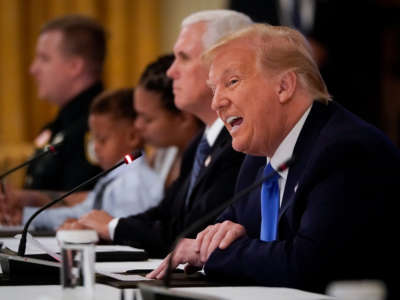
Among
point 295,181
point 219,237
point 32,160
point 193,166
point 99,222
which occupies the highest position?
point 295,181

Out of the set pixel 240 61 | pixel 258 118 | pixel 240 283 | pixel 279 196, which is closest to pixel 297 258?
pixel 240 283

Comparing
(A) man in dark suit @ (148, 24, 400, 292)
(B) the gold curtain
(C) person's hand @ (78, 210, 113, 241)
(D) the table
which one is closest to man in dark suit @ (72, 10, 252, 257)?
(C) person's hand @ (78, 210, 113, 241)

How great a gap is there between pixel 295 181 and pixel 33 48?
5326 mm

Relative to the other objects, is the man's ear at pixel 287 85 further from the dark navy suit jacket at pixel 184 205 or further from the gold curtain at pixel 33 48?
the gold curtain at pixel 33 48

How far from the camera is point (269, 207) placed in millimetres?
2270

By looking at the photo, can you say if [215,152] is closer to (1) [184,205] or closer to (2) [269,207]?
(1) [184,205]

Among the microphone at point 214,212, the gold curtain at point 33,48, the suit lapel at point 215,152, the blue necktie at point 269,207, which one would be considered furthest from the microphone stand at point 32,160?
the gold curtain at point 33,48

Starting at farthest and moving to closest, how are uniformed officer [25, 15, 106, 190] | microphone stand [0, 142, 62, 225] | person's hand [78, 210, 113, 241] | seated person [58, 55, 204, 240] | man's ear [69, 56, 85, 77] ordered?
man's ear [69, 56, 85, 77]
uniformed officer [25, 15, 106, 190]
seated person [58, 55, 204, 240]
person's hand [78, 210, 113, 241]
microphone stand [0, 142, 62, 225]

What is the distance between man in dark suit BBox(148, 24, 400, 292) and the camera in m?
1.94

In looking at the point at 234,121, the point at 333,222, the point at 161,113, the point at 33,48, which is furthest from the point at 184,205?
the point at 33,48

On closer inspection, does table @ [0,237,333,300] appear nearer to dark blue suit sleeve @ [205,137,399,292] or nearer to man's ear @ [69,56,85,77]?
dark blue suit sleeve @ [205,137,399,292]

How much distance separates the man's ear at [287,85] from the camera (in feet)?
7.36

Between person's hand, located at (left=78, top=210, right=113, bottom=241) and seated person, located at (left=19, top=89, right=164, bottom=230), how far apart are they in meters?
0.58

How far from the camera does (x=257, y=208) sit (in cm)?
235
